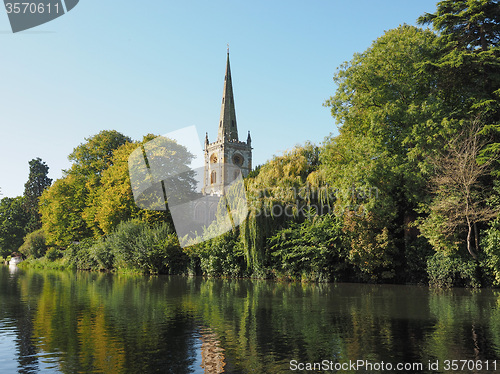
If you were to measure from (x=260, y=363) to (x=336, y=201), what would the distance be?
2304 cm

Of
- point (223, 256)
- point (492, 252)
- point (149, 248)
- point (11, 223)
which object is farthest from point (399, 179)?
point (11, 223)

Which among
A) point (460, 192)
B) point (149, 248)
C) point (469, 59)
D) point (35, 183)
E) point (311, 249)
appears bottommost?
point (311, 249)

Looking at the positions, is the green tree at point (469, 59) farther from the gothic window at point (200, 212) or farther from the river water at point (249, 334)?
the gothic window at point (200, 212)

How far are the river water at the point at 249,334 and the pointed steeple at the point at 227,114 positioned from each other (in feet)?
315

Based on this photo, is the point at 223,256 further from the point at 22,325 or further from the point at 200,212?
the point at 22,325

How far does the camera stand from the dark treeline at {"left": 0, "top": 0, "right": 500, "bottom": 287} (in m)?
25.4

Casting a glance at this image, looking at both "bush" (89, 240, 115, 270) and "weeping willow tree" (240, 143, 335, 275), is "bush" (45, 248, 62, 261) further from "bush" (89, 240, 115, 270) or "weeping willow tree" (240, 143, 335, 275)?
"weeping willow tree" (240, 143, 335, 275)

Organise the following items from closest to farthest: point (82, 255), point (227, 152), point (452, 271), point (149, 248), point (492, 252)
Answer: point (492, 252) → point (452, 271) → point (149, 248) → point (82, 255) → point (227, 152)

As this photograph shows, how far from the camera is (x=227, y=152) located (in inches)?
4547

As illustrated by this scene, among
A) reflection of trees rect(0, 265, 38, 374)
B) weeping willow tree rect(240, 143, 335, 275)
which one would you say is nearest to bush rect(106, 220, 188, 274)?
weeping willow tree rect(240, 143, 335, 275)

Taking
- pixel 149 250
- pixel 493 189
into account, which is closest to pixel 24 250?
pixel 149 250

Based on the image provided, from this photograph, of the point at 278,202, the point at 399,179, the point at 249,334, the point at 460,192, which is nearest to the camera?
the point at 249,334

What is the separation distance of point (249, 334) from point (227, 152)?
104 metres

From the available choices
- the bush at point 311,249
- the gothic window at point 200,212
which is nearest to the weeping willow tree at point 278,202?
the bush at point 311,249
